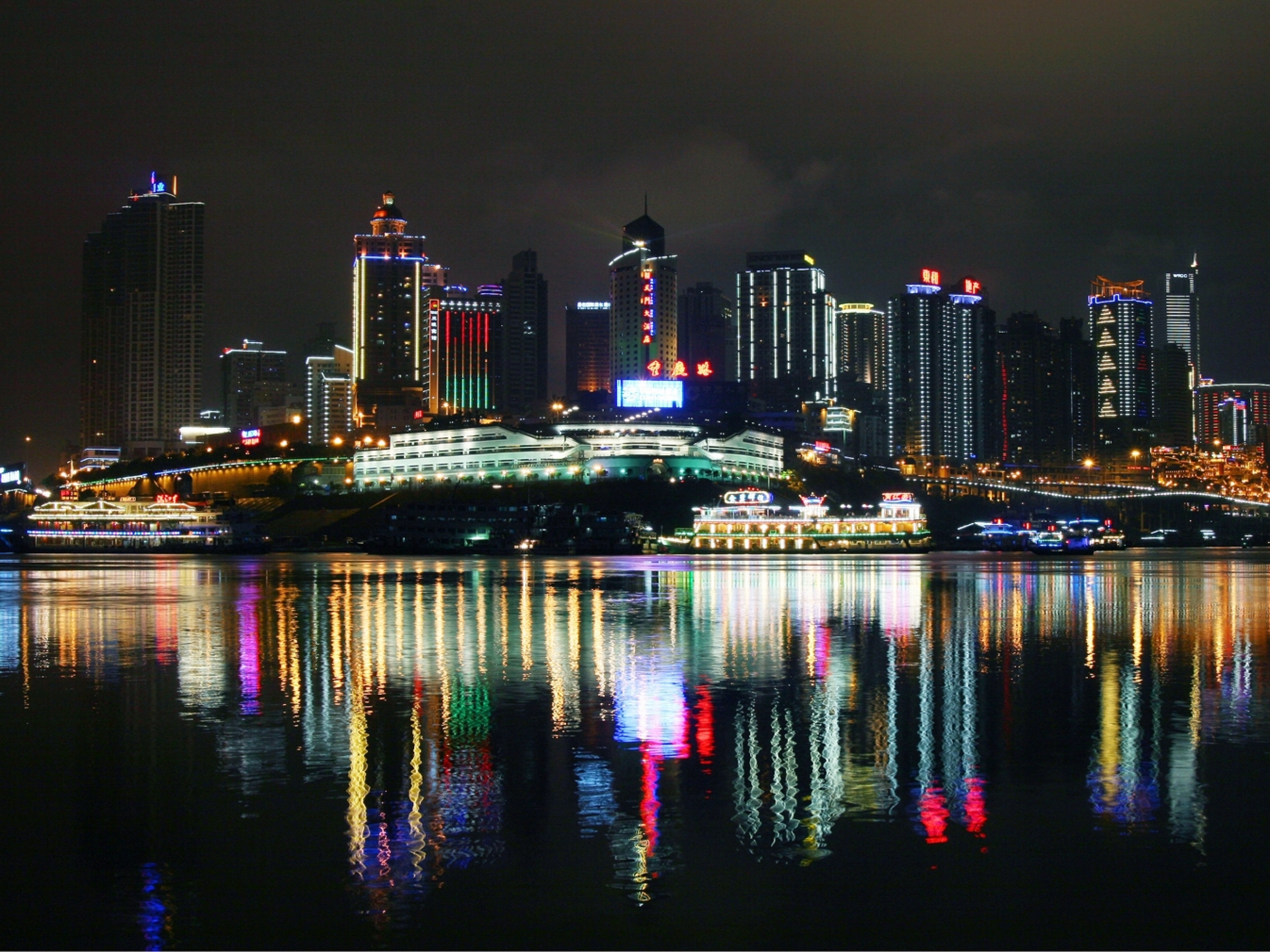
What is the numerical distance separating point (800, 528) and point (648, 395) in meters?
54.8

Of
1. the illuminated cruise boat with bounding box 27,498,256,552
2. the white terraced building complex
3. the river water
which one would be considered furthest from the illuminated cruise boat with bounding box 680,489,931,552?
the river water

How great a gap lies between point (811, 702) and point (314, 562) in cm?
8040

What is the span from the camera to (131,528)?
137125mm

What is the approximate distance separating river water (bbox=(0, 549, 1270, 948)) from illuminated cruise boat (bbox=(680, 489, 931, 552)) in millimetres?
92418

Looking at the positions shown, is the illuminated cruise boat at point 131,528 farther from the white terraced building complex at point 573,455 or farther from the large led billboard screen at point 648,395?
the large led billboard screen at point 648,395

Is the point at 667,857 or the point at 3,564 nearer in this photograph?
the point at 667,857

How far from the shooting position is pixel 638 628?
1312 inches

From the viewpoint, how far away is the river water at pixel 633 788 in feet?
32.3

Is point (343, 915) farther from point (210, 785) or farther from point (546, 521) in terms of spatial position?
point (546, 521)

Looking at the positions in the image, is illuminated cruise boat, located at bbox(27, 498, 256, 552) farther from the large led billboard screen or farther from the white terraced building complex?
the large led billboard screen

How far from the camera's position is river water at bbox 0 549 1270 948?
9.84 meters

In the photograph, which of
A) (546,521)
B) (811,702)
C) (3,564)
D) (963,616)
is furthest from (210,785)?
(546,521)

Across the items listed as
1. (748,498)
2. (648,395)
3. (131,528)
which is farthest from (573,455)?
(131,528)

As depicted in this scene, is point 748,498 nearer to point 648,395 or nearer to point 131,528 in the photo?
point 648,395
